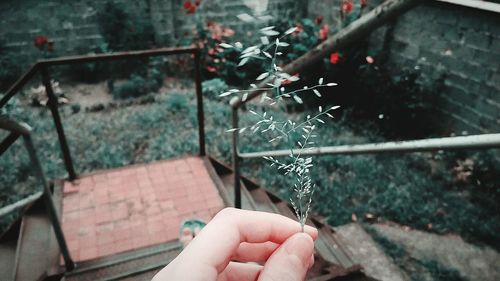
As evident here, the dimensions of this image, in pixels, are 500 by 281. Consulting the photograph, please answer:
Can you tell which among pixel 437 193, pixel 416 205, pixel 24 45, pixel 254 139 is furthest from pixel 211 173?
pixel 24 45

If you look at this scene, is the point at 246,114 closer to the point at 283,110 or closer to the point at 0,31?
the point at 283,110

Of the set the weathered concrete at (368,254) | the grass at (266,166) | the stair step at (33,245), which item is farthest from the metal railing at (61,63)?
the weathered concrete at (368,254)

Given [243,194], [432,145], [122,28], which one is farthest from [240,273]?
[122,28]

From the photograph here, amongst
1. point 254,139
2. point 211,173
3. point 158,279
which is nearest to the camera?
point 158,279

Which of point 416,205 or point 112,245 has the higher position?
point 112,245

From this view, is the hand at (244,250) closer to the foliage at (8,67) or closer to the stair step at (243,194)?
the stair step at (243,194)

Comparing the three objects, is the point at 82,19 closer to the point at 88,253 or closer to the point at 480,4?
the point at 88,253
